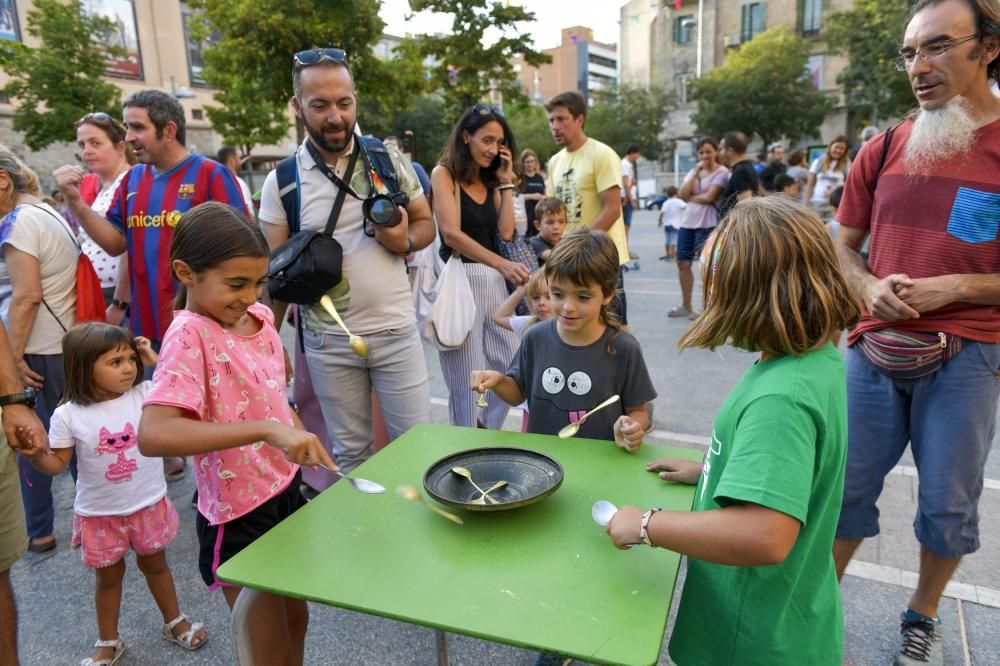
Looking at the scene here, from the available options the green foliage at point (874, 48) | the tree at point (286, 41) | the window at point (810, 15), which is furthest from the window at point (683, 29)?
the tree at point (286, 41)

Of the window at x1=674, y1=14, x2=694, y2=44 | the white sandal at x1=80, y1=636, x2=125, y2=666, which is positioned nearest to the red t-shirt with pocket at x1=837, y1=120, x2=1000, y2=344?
the white sandal at x1=80, y1=636, x2=125, y2=666

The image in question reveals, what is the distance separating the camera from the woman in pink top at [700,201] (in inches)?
245

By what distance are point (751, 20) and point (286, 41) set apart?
33.9m

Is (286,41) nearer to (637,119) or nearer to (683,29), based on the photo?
(637,119)

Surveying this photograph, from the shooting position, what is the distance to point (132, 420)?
2.22 meters

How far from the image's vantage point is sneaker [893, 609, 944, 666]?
1979 mm

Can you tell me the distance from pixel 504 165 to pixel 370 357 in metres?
1.29

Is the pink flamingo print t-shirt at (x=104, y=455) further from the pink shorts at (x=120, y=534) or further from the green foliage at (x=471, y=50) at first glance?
the green foliage at (x=471, y=50)

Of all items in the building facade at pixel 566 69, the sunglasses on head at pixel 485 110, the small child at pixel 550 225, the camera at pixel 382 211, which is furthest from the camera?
the building facade at pixel 566 69

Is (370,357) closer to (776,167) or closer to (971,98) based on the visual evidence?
(971,98)

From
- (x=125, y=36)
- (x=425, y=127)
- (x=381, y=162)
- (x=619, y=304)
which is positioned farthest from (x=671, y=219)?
(x=125, y=36)

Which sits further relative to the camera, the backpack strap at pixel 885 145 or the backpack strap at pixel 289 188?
the backpack strap at pixel 289 188

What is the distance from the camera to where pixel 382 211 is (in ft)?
7.69

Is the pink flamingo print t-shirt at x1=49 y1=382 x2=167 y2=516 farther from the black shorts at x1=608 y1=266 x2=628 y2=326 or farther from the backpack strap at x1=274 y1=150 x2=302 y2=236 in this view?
the black shorts at x1=608 y1=266 x2=628 y2=326
